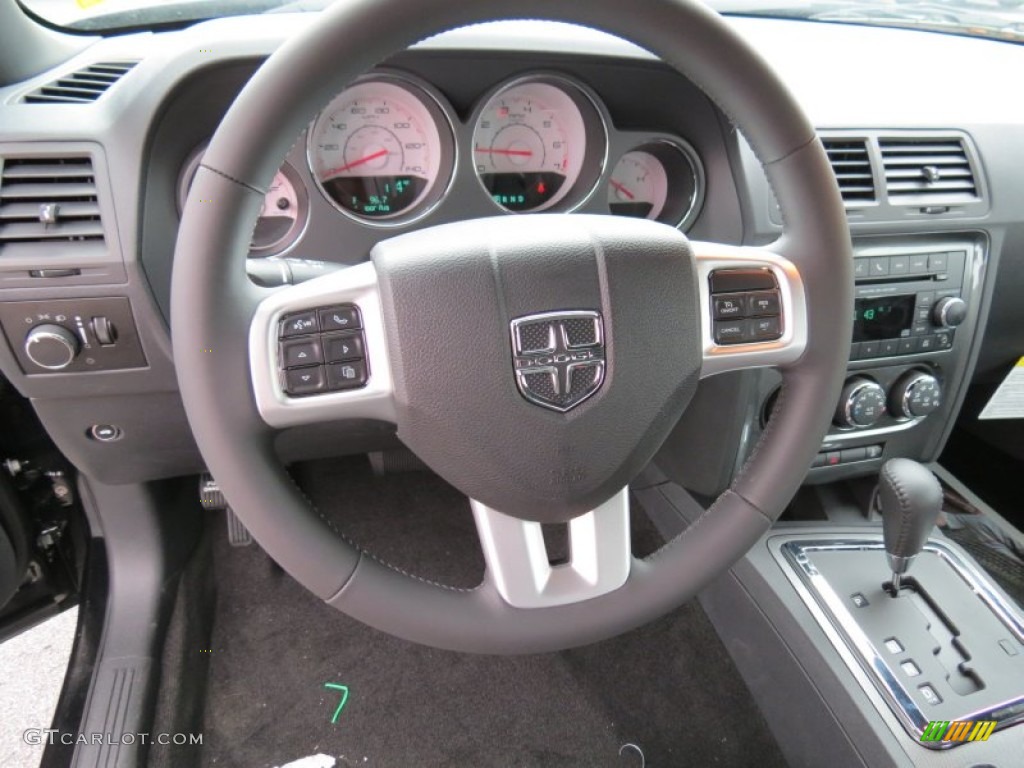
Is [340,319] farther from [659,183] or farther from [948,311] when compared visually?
[948,311]

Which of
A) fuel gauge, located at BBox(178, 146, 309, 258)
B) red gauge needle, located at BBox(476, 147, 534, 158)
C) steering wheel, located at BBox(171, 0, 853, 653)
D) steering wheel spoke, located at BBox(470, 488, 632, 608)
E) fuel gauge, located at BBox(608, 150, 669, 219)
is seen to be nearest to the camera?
steering wheel, located at BBox(171, 0, 853, 653)

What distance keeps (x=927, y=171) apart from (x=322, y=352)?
110cm

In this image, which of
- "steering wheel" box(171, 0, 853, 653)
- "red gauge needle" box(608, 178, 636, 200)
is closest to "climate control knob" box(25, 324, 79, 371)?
"steering wheel" box(171, 0, 853, 653)

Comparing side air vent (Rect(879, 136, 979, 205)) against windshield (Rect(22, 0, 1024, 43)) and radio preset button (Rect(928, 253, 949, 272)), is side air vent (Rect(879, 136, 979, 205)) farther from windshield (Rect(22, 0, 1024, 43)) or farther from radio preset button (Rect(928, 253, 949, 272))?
windshield (Rect(22, 0, 1024, 43))

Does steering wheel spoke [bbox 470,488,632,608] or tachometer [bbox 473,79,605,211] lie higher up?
tachometer [bbox 473,79,605,211]

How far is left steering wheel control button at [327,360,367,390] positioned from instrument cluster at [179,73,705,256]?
1.51 feet

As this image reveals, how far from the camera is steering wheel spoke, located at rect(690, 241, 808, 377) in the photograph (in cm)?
74

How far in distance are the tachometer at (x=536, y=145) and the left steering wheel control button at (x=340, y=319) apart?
1.77ft

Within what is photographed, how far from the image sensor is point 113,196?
87 cm

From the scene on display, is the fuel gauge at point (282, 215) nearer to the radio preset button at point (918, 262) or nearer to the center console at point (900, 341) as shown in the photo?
the center console at point (900, 341)

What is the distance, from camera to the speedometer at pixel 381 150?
104 cm

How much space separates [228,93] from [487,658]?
112cm

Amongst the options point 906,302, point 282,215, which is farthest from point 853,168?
point 282,215

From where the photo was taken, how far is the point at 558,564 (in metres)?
0.78
